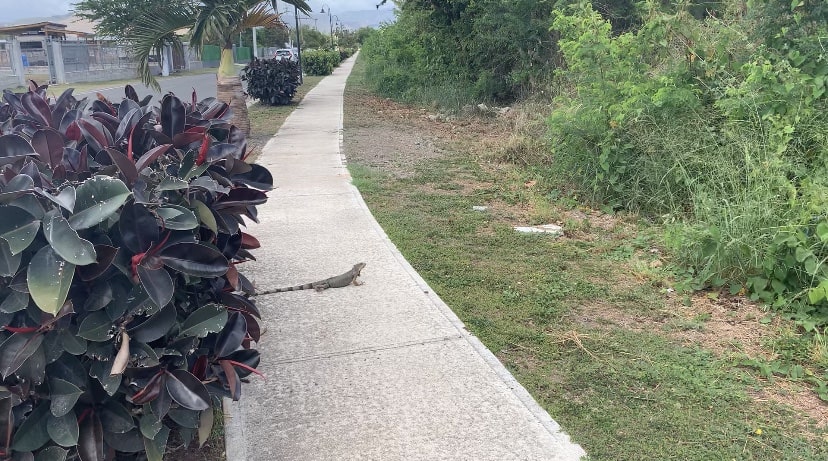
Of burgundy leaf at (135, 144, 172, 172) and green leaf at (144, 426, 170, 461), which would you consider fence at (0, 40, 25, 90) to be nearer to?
burgundy leaf at (135, 144, 172, 172)

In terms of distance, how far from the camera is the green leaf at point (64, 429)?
92.1 inches

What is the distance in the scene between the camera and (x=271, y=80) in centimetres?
1902

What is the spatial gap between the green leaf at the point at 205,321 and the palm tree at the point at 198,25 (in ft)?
31.6

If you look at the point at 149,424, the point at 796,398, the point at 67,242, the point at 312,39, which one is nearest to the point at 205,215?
the point at 67,242

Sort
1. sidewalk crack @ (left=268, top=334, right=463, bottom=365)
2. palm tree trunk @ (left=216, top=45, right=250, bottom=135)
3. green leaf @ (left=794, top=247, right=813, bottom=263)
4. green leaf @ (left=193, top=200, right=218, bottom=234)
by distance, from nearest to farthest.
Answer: green leaf @ (left=193, top=200, right=218, bottom=234) < sidewalk crack @ (left=268, top=334, right=463, bottom=365) < green leaf @ (left=794, top=247, right=813, bottom=263) < palm tree trunk @ (left=216, top=45, right=250, bottom=135)

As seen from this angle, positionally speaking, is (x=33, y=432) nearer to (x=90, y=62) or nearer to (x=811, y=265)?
(x=811, y=265)

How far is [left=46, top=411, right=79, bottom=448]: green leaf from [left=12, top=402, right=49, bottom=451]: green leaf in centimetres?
4

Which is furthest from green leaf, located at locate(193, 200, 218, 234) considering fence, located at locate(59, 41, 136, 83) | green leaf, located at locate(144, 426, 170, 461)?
fence, located at locate(59, 41, 136, 83)

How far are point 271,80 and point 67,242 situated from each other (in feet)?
57.9

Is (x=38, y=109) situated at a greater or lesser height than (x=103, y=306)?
greater

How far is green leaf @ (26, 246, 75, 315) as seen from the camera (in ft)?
6.98

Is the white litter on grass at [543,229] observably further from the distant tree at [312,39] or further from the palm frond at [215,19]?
the distant tree at [312,39]

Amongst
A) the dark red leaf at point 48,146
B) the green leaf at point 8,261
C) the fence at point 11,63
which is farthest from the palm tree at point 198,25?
the fence at point 11,63

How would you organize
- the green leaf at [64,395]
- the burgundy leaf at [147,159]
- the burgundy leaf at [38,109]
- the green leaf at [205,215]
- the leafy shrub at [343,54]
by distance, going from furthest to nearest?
the leafy shrub at [343,54] → the burgundy leaf at [38,109] → the green leaf at [205,215] → the burgundy leaf at [147,159] → the green leaf at [64,395]
